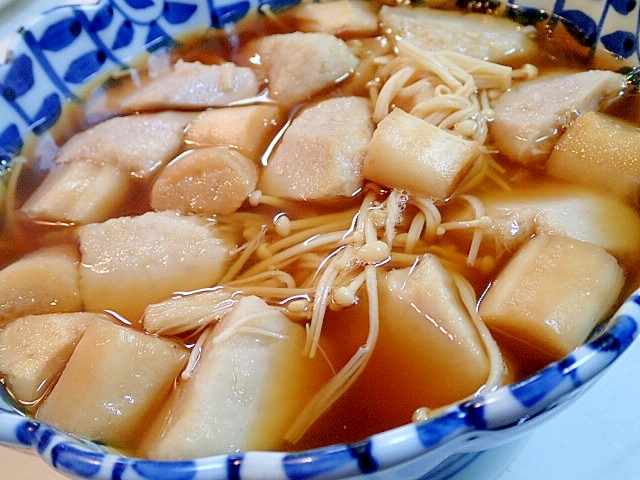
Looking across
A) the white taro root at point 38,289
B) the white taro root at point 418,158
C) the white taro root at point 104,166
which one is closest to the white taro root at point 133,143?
the white taro root at point 104,166

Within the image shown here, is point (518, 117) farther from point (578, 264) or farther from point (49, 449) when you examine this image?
point (49, 449)

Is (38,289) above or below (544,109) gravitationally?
below

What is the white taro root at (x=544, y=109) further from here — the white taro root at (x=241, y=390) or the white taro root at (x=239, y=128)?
the white taro root at (x=241, y=390)

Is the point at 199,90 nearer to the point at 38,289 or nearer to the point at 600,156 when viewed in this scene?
the point at 38,289

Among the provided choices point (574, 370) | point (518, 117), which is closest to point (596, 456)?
point (574, 370)

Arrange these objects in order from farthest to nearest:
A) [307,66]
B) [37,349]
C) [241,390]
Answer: [307,66]
[37,349]
[241,390]

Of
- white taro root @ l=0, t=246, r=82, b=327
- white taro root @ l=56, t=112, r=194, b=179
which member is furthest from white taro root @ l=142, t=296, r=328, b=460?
white taro root @ l=56, t=112, r=194, b=179

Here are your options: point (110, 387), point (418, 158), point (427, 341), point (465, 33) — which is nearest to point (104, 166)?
point (110, 387)
